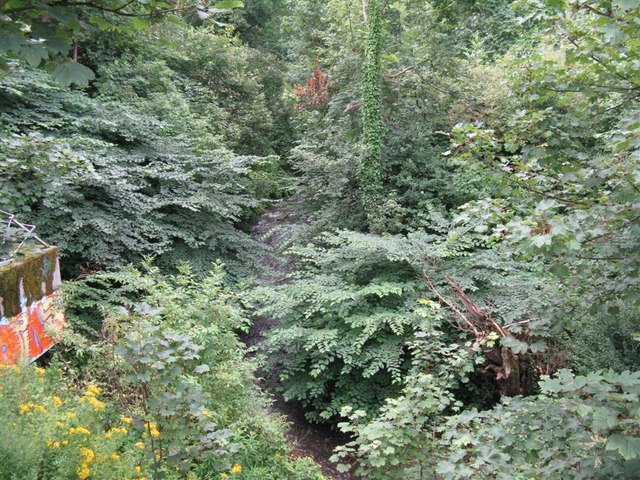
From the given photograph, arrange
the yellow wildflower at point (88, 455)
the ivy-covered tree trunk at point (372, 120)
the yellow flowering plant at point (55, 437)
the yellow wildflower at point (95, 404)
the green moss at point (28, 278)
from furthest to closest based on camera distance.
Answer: the ivy-covered tree trunk at point (372, 120) → the green moss at point (28, 278) → the yellow wildflower at point (95, 404) → the yellow wildflower at point (88, 455) → the yellow flowering plant at point (55, 437)

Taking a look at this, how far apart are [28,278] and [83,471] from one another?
166 cm

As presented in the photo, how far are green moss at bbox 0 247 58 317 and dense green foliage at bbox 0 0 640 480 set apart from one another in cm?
49

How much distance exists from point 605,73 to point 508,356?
396 centimetres

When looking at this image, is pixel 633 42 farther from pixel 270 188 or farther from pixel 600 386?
pixel 270 188

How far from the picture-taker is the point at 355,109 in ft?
31.7

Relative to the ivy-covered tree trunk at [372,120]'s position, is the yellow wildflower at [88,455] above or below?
below

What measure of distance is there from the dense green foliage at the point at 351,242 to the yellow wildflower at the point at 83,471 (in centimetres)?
1

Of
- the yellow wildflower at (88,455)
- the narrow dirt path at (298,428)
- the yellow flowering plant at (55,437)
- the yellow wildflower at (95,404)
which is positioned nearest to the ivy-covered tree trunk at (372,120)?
the narrow dirt path at (298,428)

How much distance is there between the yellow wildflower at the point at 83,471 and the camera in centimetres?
228

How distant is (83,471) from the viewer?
90.3 inches

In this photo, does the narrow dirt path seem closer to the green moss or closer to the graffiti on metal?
the graffiti on metal

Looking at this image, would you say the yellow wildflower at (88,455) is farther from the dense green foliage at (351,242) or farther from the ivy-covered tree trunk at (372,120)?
the ivy-covered tree trunk at (372,120)

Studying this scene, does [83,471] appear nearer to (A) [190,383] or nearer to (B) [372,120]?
(A) [190,383]

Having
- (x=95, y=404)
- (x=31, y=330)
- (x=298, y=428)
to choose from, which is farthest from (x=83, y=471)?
(x=298, y=428)
